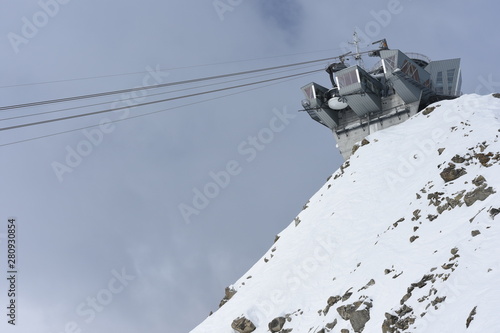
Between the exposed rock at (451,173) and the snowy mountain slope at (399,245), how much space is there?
10cm

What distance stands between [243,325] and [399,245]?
47.2 ft

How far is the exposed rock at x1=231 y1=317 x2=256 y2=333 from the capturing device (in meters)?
36.9

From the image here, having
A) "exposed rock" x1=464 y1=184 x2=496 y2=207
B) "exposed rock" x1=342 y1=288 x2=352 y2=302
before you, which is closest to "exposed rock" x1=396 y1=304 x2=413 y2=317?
"exposed rock" x1=342 y1=288 x2=352 y2=302

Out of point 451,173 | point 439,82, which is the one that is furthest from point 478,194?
point 439,82

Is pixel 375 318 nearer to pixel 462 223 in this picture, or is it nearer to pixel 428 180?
pixel 462 223

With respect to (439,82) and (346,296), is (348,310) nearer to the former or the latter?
(346,296)

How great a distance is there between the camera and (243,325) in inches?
1473

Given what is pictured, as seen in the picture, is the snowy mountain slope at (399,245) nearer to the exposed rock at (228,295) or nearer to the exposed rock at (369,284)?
the exposed rock at (369,284)

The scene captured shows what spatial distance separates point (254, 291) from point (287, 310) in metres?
6.57

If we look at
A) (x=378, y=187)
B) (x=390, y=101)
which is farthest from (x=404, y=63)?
(x=378, y=187)

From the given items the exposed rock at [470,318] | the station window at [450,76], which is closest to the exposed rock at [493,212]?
the exposed rock at [470,318]

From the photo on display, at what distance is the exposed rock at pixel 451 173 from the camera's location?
118ft

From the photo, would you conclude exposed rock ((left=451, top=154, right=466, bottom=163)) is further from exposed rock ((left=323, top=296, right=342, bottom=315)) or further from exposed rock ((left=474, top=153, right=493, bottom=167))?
exposed rock ((left=323, top=296, right=342, bottom=315))

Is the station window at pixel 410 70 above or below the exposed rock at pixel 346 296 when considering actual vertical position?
above
